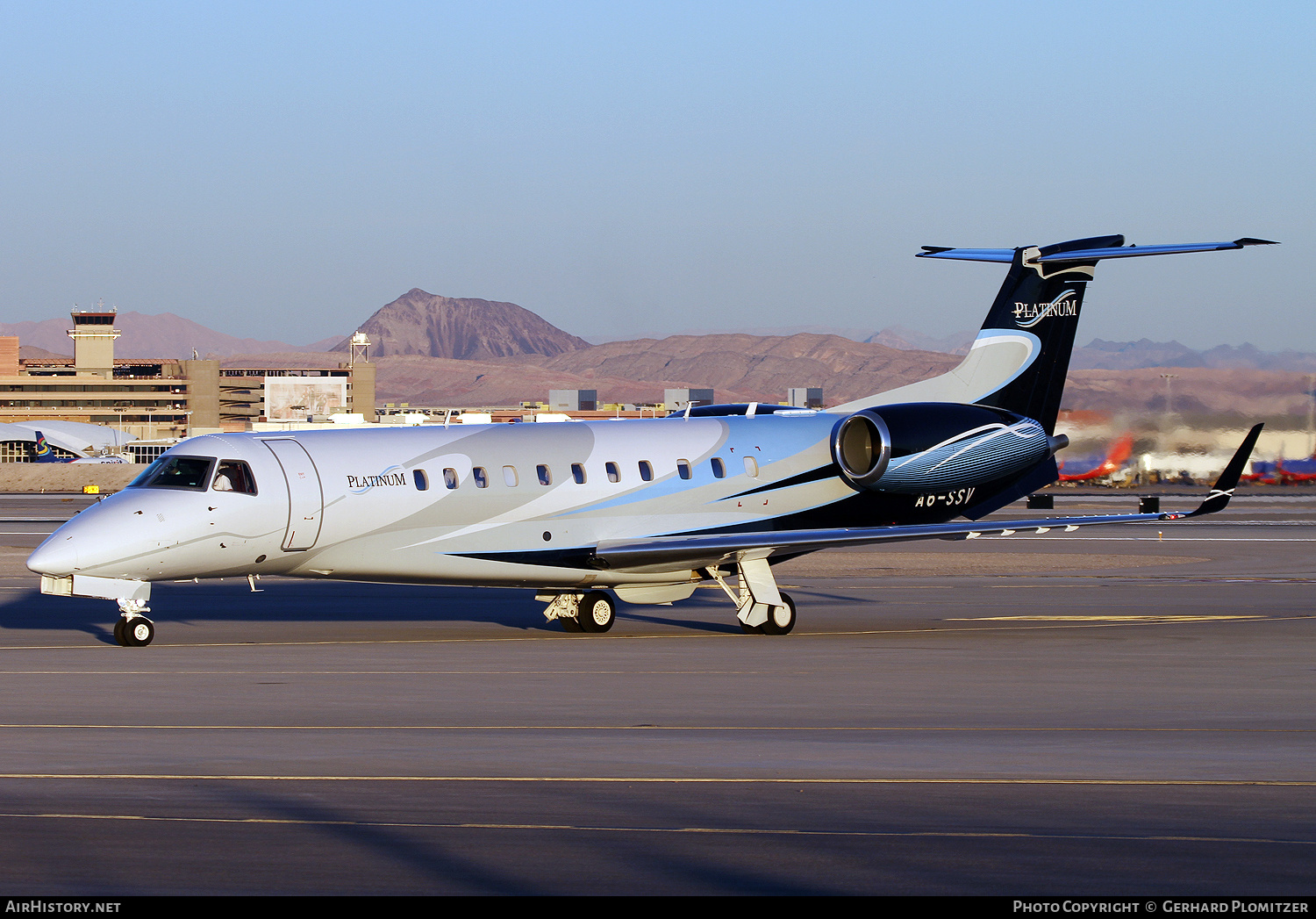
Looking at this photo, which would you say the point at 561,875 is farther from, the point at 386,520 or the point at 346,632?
the point at 346,632

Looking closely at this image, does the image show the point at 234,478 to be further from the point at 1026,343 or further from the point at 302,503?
the point at 1026,343

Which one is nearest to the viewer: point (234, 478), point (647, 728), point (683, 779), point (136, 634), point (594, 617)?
point (683, 779)

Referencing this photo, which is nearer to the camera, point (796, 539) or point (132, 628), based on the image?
point (132, 628)

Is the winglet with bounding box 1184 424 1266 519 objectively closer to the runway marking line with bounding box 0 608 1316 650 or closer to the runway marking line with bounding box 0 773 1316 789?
the runway marking line with bounding box 0 608 1316 650

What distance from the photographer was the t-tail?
2870 cm

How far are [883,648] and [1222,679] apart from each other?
520cm

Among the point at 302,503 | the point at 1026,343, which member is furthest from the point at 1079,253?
the point at 302,503

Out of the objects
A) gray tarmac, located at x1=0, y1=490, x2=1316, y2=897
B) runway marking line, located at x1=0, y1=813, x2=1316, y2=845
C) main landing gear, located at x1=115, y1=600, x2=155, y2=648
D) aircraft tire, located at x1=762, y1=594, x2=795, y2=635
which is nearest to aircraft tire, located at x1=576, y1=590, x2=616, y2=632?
gray tarmac, located at x1=0, y1=490, x2=1316, y2=897

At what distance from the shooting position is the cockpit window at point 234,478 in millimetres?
22922

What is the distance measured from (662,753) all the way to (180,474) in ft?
40.2

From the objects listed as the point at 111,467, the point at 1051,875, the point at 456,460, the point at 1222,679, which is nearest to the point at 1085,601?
the point at 1222,679

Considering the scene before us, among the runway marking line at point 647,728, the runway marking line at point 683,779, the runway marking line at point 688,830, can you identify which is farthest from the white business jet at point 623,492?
the runway marking line at point 688,830

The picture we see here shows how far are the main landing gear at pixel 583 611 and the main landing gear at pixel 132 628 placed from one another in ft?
21.1

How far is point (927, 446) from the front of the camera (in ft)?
87.6
